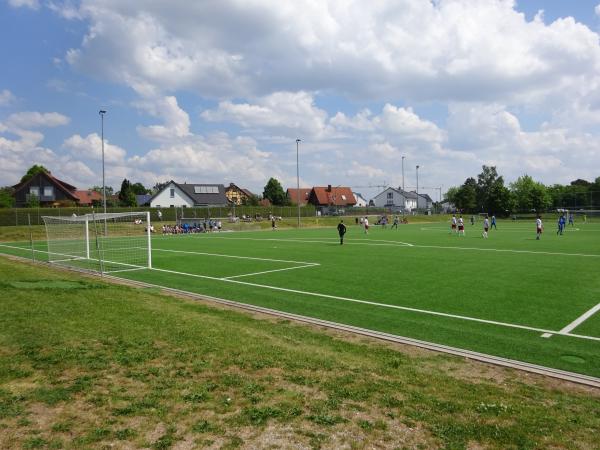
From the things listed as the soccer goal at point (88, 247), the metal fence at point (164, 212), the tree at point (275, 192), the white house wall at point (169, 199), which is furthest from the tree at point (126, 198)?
the soccer goal at point (88, 247)

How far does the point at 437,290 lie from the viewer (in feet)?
42.1

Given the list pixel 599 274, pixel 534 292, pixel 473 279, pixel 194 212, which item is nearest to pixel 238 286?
pixel 473 279

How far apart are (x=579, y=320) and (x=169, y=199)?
82.2m

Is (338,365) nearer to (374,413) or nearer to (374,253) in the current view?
(374,413)

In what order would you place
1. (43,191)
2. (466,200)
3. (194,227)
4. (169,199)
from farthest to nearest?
(466,200)
(169,199)
(43,191)
(194,227)

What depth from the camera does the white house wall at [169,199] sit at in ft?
276

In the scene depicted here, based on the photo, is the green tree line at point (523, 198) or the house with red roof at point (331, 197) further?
the house with red roof at point (331, 197)

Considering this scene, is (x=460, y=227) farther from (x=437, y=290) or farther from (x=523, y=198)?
(x=523, y=198)

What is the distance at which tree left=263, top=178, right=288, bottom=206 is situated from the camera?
115812mm

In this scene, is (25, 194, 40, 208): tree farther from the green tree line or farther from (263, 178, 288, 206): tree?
the green tree line

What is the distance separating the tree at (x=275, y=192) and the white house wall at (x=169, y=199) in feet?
107

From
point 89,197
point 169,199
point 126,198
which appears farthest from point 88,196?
point 169,199

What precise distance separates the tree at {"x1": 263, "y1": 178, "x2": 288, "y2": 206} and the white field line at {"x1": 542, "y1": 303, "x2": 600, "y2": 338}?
347 feet

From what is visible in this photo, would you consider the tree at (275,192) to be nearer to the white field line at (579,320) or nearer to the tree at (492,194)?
the tree at (492,194)
